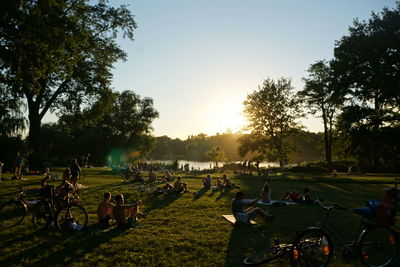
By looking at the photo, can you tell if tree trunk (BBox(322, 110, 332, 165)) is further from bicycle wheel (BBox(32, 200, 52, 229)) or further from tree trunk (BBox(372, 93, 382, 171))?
bicycle wheel (BBox(32, 200, 52, 229))

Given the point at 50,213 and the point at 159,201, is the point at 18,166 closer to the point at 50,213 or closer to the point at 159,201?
the point at 159,201

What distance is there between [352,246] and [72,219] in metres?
8.17

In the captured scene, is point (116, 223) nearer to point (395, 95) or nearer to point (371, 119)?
point (395, 95)

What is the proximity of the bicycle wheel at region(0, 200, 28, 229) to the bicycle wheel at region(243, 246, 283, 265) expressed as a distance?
8.10 meters

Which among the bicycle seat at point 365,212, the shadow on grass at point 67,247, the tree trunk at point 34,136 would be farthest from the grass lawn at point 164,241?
the tree trunk at point 34,136

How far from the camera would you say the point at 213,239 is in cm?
924

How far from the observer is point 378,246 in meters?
7.04

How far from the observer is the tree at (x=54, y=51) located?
63.0 ft

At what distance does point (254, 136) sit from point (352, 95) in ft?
72.3

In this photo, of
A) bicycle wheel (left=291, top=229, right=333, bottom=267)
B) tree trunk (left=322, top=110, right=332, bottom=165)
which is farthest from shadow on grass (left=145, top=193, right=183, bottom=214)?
tree trunk (left=322, top=110, right=332, bottom=165)

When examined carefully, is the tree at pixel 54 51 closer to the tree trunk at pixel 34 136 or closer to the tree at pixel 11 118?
the tree trunk at pixel 34 136

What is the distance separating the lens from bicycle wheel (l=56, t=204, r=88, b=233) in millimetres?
9672

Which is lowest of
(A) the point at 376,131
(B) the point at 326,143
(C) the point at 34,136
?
(C) the point at 34,136

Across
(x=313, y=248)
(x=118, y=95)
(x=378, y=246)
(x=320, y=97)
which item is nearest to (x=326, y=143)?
(x=320, y=97)
